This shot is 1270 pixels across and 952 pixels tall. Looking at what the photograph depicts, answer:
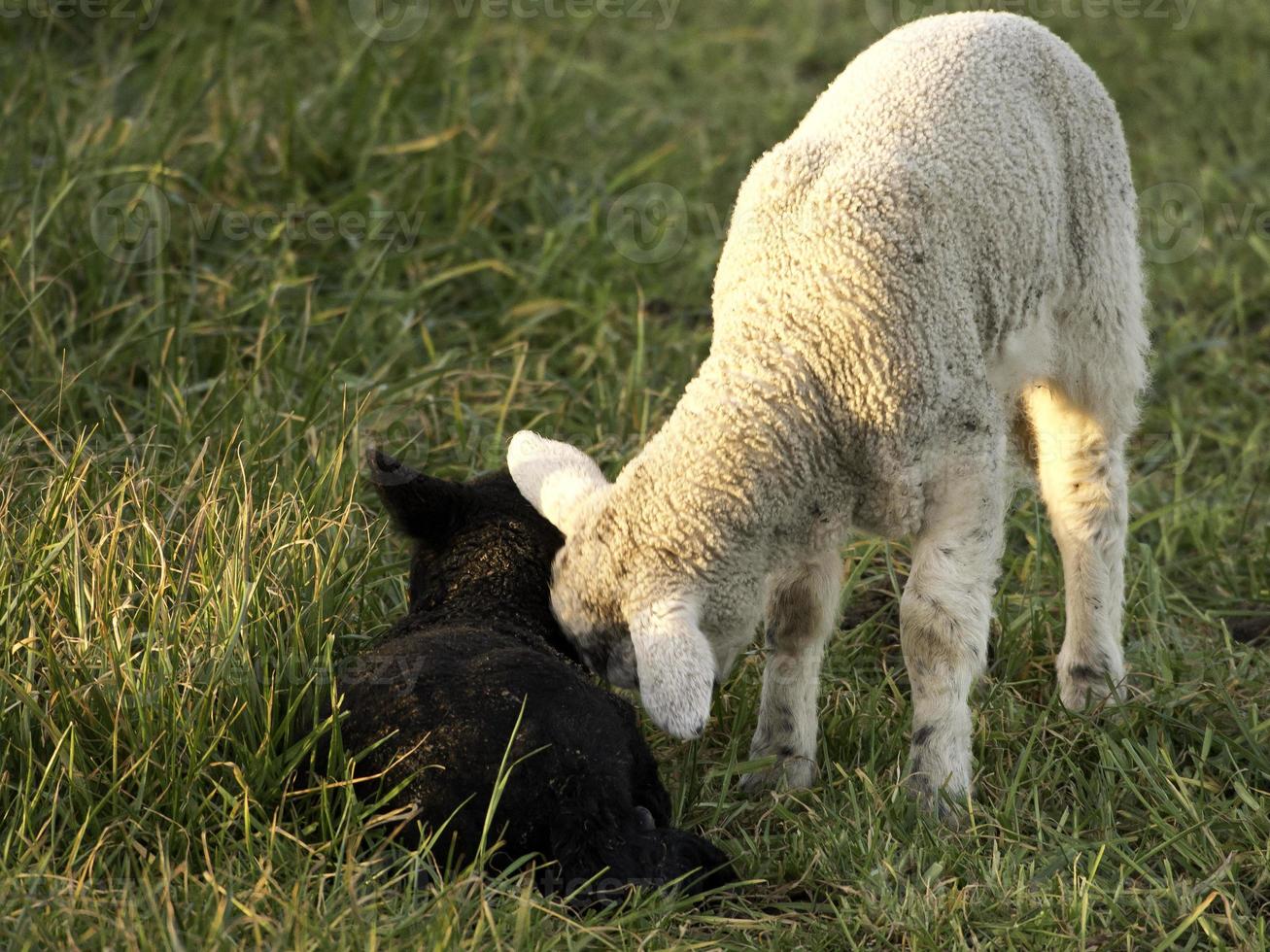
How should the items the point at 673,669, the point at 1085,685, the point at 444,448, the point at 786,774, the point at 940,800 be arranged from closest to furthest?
the point at 673,669 < the point at 940,800 < the point at 786,774 < the point at 1085,685 < the point at 444,448

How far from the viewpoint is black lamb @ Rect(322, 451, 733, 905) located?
3.14m

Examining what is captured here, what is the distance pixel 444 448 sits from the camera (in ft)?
16.1

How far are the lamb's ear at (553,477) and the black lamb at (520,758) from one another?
27cm

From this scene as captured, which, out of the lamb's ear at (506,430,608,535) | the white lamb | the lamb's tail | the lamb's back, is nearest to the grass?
the lamb's tail

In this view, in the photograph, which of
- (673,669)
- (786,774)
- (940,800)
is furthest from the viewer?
(786,774)

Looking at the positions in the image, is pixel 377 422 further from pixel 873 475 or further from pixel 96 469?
pixel 873 475

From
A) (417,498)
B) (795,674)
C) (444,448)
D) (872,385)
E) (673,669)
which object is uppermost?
(872,385)

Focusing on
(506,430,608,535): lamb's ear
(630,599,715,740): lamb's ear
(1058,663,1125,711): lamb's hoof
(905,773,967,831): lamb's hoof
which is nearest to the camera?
(630,599,715,740): lamb's ear

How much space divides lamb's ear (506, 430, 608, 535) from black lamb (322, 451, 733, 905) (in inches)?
10.7

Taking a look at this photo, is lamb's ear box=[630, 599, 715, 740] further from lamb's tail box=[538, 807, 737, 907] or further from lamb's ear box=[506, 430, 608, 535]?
lamb's ear box=[506, 430, 608, 535]

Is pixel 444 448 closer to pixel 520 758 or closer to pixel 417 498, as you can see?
pixel 417 498

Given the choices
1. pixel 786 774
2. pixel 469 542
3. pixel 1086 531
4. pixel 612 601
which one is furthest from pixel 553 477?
pixel 1086 531

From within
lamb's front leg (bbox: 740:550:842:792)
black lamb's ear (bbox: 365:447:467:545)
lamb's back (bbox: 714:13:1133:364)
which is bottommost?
lamb's front leg (bbox: 740:550:842:792)

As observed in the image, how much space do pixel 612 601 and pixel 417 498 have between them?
572mm
